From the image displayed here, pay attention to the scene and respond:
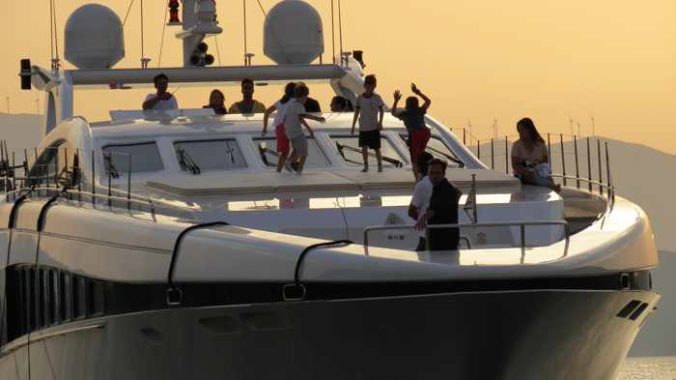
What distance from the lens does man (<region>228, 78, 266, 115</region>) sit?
1088 inches

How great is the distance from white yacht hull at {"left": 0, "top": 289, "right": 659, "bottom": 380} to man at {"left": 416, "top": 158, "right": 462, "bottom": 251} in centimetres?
103

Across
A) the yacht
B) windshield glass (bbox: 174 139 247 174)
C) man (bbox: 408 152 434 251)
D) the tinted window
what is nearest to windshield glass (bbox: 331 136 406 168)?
the yacht

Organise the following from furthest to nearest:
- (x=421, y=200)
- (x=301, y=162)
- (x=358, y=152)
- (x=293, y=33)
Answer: (x=293, y=33) → (x=358, y=152) → (x=301, y=162) → (x=421, y=200)

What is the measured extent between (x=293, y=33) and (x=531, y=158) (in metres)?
8.52

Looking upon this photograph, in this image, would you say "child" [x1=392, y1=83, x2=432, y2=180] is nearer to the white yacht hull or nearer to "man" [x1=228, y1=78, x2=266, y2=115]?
"man" [x1=228, y1=78, x2=266, y2=115]

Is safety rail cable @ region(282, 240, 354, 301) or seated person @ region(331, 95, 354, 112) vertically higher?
seated person @ region(331, 95, 354, 112)

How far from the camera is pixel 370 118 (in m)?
24.6

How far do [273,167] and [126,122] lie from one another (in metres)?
2.23

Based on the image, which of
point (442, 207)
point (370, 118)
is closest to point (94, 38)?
point (370, 118)

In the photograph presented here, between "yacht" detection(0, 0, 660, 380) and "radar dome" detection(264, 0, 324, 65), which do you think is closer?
"yacht" detection(0, 0, 660, 380)

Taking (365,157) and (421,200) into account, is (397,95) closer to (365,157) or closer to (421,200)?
(365,157)

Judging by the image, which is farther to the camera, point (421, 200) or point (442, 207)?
point (421, 200)

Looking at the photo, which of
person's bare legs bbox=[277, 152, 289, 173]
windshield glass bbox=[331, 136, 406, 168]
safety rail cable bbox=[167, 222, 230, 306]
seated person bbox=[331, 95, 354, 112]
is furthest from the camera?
seated person bbox=[331, 95, 354, 112]

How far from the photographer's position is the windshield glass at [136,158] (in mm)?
23953
